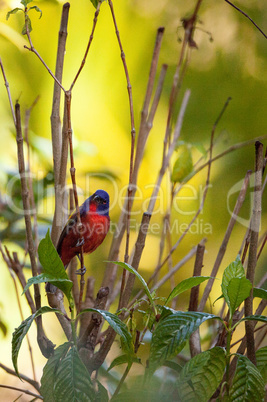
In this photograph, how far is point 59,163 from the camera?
0.88m

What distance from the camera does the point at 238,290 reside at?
599mm

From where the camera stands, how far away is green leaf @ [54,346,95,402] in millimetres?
599

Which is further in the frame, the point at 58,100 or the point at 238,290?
the point at 58,100

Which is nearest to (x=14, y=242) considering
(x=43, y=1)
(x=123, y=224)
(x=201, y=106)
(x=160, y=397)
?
(x=123, y=224)

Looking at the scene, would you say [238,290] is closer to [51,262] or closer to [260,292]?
[260,292]

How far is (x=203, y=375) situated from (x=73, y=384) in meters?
0.17

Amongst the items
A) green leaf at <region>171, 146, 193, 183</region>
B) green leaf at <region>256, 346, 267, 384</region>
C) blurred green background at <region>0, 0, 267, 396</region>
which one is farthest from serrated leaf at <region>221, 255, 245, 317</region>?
blurred green background at <region>0, 0, 267, 396</region>

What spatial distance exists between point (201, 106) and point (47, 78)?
0.62 m

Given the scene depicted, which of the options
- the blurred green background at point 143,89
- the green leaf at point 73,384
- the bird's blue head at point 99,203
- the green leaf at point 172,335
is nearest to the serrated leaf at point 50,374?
the green leaf at point 73,384

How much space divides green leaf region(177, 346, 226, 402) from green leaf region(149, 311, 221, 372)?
0.17ft

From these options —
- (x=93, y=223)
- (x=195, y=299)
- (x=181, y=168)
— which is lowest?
(x=195, y=299)

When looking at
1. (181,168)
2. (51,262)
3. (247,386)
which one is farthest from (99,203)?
(247,386)

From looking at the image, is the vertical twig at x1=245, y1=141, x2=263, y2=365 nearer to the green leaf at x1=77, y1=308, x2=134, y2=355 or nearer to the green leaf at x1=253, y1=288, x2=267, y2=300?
the green leaf at x1=253, y1=288, x2=267, y2=300

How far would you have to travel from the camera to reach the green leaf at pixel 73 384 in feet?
1.96
